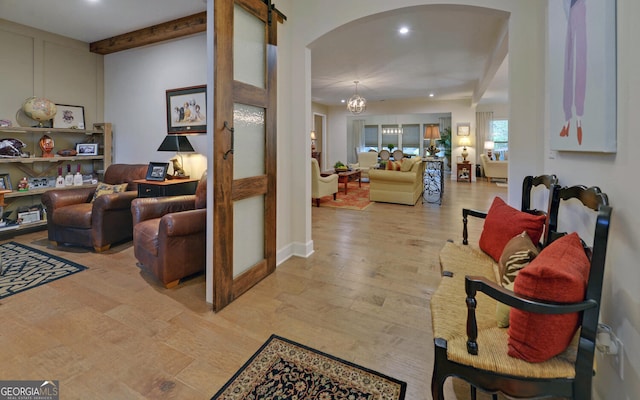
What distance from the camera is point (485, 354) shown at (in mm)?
1103

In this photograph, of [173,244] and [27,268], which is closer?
[173,244]

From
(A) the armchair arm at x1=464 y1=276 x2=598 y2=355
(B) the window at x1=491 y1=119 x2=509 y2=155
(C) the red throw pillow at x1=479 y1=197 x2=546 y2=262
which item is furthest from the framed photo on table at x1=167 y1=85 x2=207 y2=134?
(B) the window at x1=491 y1=119 x2=509 y2=155

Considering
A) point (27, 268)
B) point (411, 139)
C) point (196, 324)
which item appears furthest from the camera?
point (411, 139)

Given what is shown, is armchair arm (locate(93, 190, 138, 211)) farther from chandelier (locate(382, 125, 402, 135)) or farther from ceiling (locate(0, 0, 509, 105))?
chandelier (locate(382, 125, 402, 135))

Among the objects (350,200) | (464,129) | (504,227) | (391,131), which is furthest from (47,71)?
(391,131)

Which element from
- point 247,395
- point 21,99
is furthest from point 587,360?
point 21,99

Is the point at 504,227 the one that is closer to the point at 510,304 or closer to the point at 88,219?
the point at 510,304

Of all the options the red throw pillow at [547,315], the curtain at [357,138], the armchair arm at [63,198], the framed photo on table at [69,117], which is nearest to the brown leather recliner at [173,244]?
the armchair arm at [63,198]

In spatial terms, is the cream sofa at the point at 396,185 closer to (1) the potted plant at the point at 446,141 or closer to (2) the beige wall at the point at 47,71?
(2) the beige wall at the point at 47,71

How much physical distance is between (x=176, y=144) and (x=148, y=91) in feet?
4.42

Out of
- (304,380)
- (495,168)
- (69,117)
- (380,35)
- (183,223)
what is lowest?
(304,380)

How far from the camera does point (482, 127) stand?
10.5 meters

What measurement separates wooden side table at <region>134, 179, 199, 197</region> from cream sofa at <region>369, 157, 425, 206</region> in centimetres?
374

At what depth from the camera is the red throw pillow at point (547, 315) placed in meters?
1.00
